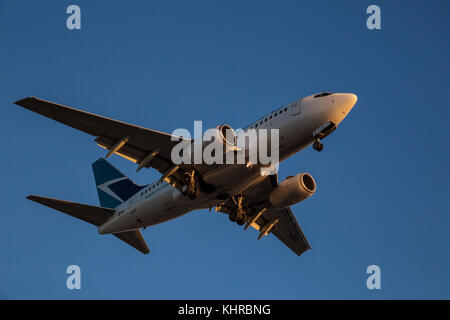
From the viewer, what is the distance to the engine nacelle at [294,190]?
36656 millimetres

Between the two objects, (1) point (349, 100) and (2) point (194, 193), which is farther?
(2) point (194, 193)

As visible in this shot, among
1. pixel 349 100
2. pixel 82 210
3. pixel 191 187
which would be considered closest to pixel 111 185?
Result: pixel 82 210

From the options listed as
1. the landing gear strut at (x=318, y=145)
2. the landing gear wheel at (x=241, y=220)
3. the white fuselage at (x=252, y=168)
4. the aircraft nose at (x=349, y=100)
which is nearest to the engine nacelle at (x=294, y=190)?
the landing gear wheel at (x=241, y=220)

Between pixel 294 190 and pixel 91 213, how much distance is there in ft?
45.8

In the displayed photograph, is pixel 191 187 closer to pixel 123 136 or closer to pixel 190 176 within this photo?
pixel 190 176

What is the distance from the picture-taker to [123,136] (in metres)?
32.8

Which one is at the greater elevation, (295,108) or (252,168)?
(295,108)

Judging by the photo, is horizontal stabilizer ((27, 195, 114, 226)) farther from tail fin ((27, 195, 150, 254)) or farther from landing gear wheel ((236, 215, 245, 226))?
landing gear wheel ((236, 215, 245, 226))

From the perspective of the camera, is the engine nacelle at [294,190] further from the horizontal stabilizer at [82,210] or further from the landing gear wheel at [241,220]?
the horizontal stabilizer at [82,210]

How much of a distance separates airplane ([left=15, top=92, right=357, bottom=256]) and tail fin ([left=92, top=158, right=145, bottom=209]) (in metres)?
0.17

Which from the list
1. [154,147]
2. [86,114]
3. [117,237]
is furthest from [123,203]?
[86,114]

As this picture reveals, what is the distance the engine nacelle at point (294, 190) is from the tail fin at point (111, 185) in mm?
10707

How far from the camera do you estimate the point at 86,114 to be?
3100 cm

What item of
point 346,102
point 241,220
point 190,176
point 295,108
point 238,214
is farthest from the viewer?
point 241,220
